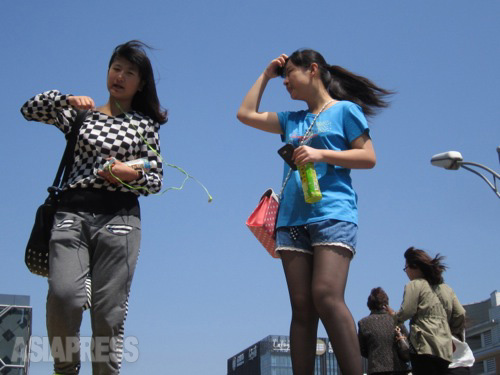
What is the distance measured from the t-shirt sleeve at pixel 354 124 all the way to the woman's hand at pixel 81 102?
165cm

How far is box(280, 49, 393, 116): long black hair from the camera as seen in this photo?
5160mm

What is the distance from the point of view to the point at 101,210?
14.3 ft

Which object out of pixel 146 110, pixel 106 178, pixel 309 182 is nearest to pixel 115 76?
pixel 146 110

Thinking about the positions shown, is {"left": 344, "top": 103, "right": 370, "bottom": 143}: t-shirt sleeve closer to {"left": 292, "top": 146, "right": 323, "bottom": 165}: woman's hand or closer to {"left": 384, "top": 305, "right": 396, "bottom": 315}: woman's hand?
{"left": 292, "top": 146, "right": 323, "bottom": 165}: woman's hand

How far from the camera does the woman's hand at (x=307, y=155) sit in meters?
4.42

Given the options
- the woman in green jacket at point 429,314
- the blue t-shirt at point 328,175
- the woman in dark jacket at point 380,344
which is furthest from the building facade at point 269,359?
the blue t-shirt at point 328,175

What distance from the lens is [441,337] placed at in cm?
662

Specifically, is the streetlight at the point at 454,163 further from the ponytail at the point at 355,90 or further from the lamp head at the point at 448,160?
the ponytail at the point at 355,90

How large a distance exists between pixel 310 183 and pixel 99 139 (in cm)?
133

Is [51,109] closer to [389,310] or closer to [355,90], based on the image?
[355,90]

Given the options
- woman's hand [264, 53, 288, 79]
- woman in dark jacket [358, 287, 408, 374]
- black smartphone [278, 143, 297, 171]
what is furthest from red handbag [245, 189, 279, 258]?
woman in dark jacket [358, 287, 408, 374]

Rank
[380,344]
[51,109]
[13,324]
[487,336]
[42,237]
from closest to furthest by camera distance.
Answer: [42,237], [51,109], [380,344], [13,324], [487,336]

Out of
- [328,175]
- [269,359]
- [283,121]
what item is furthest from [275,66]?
[269,359]

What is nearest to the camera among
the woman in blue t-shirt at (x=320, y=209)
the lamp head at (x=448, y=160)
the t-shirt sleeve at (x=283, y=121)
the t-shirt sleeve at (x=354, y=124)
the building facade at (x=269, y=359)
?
the woman in blue t-shirt at (x=320, y=209)
